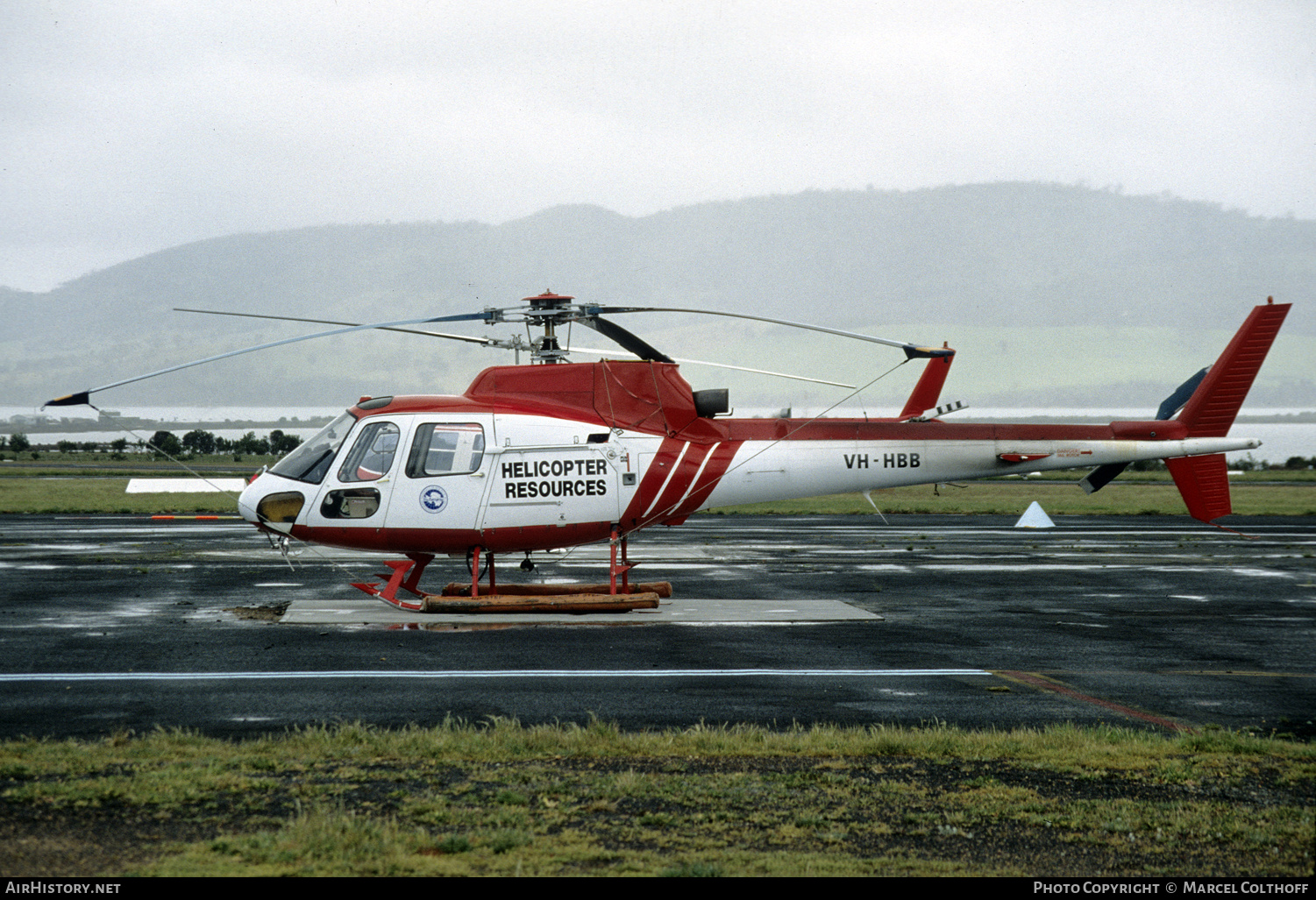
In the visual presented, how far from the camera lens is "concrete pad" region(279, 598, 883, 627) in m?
16.1

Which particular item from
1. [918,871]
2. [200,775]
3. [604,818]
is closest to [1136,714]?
[918,871]

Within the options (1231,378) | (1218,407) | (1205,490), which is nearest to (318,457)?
(1205,490)

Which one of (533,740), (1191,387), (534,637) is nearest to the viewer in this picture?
(533,740)

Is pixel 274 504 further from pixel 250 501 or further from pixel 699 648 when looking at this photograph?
pixel 699 648

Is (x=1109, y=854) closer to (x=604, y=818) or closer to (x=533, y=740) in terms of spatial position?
(x=604, y=818)

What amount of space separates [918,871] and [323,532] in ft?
39.3

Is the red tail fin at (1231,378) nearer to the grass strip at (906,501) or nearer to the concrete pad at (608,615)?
the concrete pad at (608,615)

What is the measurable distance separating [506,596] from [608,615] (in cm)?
172

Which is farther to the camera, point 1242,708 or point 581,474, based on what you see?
point 581,474

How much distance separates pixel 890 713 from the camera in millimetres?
10992

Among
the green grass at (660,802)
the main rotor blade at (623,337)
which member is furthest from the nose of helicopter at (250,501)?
the green grass at (660,802)

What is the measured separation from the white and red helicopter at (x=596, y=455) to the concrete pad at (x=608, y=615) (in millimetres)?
504

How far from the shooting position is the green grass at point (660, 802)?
6469 millimetres

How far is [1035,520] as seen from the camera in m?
33.7
